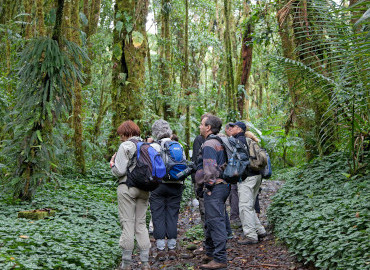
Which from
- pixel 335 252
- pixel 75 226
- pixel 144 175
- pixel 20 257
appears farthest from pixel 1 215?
pixel 335 252

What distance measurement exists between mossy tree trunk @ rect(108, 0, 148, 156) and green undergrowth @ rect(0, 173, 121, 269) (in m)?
2.39

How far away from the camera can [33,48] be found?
24.0 feet

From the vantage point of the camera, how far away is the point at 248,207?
268 inches

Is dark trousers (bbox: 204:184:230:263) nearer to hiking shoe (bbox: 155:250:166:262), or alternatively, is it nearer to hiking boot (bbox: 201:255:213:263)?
hiking boot (bbox: 201:255:213:263)

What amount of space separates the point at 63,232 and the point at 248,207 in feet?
10.4

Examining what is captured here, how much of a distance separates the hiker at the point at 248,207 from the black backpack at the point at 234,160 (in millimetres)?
1107

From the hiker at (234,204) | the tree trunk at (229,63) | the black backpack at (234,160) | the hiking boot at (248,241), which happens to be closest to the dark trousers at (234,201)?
the hiker at (234,204)

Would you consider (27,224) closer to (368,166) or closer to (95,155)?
(368,166)

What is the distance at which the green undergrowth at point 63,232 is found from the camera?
15.5 ft

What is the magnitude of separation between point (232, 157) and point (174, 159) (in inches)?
47.5

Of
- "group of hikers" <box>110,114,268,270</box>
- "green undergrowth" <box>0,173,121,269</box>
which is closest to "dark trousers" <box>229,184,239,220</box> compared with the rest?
"group of hikers" <box>110,114,268,270</box>

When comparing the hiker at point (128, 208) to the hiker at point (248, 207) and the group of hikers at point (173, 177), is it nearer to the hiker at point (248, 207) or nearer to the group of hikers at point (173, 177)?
the group of hikers at point (173, 177)

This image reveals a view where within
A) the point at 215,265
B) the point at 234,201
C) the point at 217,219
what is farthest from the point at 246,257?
the point at 234,201

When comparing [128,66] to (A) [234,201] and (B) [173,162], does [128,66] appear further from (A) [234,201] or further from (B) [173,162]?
(B) [173,162]
